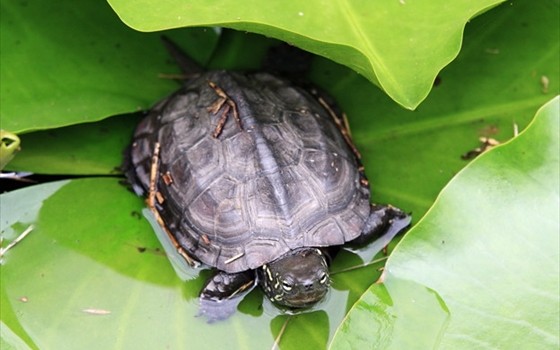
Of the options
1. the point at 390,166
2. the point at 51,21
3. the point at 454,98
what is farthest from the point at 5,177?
the point at 454,98

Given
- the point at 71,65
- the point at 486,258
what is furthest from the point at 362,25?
the point at 71,65

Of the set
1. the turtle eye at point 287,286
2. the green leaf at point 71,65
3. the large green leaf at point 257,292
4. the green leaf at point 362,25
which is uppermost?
the green leaf at point 362,25

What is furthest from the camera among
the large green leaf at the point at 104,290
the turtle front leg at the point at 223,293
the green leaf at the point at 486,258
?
the turtle front leg at the point at 223,293

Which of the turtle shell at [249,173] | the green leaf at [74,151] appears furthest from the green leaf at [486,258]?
the green leaf at [74,151]

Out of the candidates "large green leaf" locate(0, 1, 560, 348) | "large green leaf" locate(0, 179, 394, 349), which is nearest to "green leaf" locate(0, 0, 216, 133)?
"large green leaf" locate(0, 1, 560, 348)

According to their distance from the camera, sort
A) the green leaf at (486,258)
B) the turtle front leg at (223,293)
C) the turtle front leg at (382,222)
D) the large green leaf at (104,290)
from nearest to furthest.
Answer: the green leaf at (486,258), the large green leaf at (104,290), the turtle front leg at (223,293), the turtle front leg at (382,222)

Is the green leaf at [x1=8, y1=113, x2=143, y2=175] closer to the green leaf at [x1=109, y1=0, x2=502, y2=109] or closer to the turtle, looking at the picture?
the turtle

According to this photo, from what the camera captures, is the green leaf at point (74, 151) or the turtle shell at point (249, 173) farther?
the green leaf at point (74, 151)

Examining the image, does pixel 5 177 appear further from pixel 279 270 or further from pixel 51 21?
pixel 279 270

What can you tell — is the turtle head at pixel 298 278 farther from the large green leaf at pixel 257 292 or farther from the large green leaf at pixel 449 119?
the large green leaf at pixel 449 119
